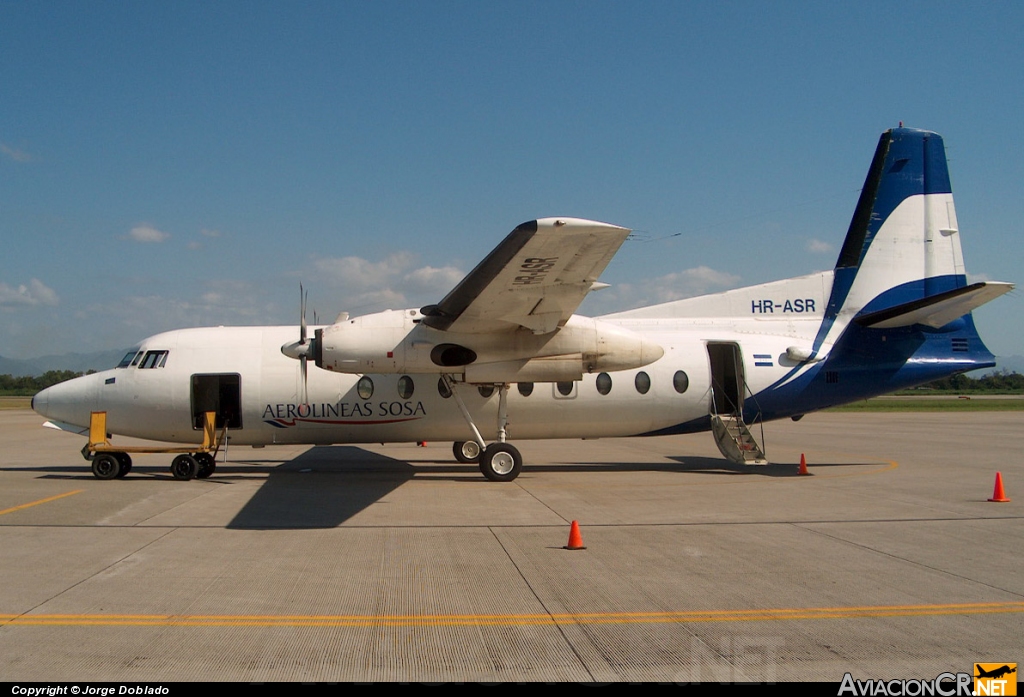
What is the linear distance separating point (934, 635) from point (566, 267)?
22.6 feet

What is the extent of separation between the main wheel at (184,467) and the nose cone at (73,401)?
2332mm

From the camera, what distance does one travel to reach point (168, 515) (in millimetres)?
10578

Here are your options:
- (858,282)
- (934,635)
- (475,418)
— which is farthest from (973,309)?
(934,635)

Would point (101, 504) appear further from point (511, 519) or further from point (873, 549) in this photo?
point (873, 549)

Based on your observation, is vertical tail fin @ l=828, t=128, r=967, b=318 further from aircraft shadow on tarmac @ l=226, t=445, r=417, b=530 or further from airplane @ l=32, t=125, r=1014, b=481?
aircraft shadow on tarmac @ l=226, t=445, r=417, b=530

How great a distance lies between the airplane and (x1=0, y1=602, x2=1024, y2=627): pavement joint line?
738cm

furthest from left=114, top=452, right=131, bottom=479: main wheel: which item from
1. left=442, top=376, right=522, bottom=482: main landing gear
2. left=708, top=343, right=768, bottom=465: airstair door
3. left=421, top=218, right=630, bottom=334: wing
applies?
left=708, top=343, right=768, bottom=465: airstair door

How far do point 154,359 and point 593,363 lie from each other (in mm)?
9163

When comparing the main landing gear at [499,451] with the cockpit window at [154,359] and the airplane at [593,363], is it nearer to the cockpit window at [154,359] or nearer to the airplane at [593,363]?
the airplane at [593,363]

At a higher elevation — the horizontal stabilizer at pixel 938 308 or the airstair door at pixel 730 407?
the horizontal stabilizer at pixel 938 308

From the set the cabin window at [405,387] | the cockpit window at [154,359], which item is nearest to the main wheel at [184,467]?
the cockpit window at [154,359]

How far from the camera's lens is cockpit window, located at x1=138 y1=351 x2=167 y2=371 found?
15.4m

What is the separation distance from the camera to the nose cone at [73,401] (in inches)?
603

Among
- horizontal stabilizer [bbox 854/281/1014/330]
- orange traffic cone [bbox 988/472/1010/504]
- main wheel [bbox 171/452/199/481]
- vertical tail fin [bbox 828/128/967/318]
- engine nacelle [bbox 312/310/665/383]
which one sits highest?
vertical tail fin [bbox 828/128/967/318]
